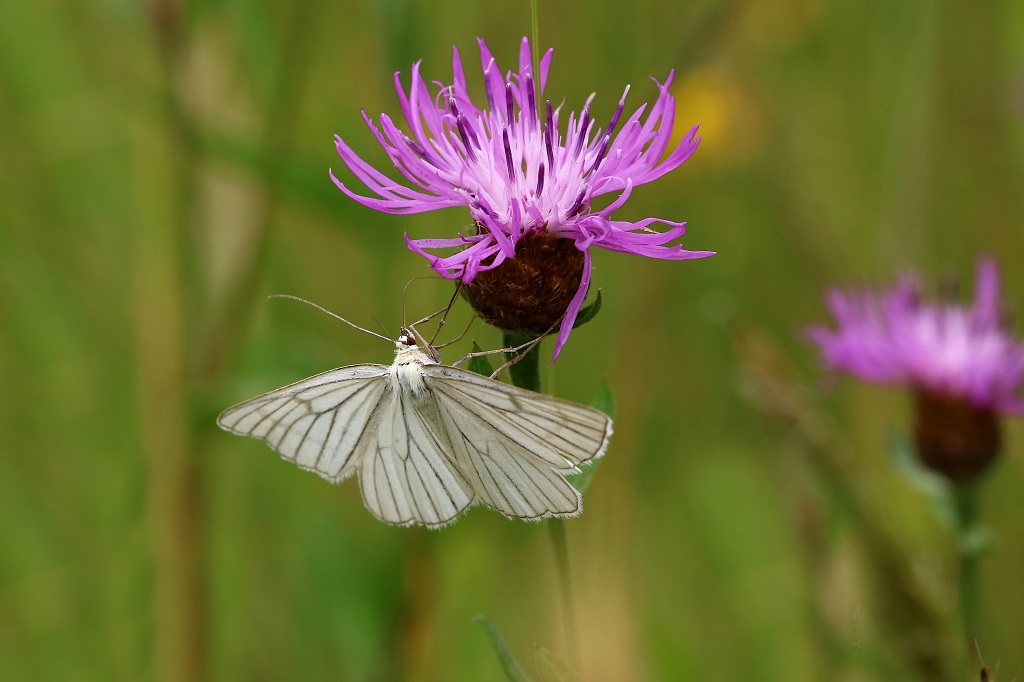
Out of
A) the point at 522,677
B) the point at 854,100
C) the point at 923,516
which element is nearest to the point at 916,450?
the point at 923,516

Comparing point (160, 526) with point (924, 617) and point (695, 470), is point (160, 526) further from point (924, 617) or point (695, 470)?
point (695, 470)

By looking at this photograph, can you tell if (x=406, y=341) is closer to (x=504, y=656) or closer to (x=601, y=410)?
(x=601, y=410)

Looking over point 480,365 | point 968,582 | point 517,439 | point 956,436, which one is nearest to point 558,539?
point 517,439

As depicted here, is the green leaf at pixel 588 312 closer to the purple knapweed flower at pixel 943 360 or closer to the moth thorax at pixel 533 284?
the moth thorax at pixel 533 284

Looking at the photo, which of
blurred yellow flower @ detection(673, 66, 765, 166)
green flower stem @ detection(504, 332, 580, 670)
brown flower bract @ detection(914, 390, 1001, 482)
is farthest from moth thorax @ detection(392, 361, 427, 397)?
blurred yellow flower @ detection(673, 66, 765, 166)

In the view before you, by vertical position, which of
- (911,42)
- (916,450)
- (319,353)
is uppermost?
(911,42)

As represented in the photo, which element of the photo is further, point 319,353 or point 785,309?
point 785,309

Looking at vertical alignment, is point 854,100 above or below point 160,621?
above

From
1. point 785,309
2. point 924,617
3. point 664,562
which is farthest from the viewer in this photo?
point 785,309
